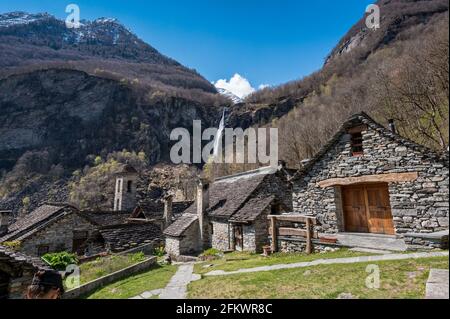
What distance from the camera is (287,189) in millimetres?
19703

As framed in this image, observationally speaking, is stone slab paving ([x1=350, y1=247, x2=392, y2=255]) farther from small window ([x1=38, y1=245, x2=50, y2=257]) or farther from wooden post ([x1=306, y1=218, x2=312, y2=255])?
small window ([x1=38, y1=245, x2=50, y2=257])

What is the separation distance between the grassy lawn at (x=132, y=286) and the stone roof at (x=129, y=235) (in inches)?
264

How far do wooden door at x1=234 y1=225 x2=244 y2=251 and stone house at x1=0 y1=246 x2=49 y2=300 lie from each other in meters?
10.3

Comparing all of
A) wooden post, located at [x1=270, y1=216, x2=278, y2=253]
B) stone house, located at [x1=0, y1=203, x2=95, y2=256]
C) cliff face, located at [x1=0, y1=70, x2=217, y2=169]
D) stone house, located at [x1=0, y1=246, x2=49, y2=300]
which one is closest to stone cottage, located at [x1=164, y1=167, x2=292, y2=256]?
wooden post, located at [x1=270, y1=216, x2=278, y2=253]

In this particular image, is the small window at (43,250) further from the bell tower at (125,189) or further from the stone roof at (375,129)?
the stone roof at (375,129)

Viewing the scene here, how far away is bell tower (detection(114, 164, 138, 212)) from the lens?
33969mm

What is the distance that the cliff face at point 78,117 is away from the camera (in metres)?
69.1

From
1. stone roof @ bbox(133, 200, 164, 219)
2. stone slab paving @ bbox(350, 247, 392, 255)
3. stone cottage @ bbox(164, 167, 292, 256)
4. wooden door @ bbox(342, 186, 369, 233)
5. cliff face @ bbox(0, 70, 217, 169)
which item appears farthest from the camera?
cliff face @ bbox(0, 70, 217, 169)

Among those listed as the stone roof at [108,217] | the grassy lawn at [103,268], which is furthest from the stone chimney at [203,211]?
the stone roof at [108,217]

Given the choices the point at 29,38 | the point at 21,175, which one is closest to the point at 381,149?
the point at 21,175
